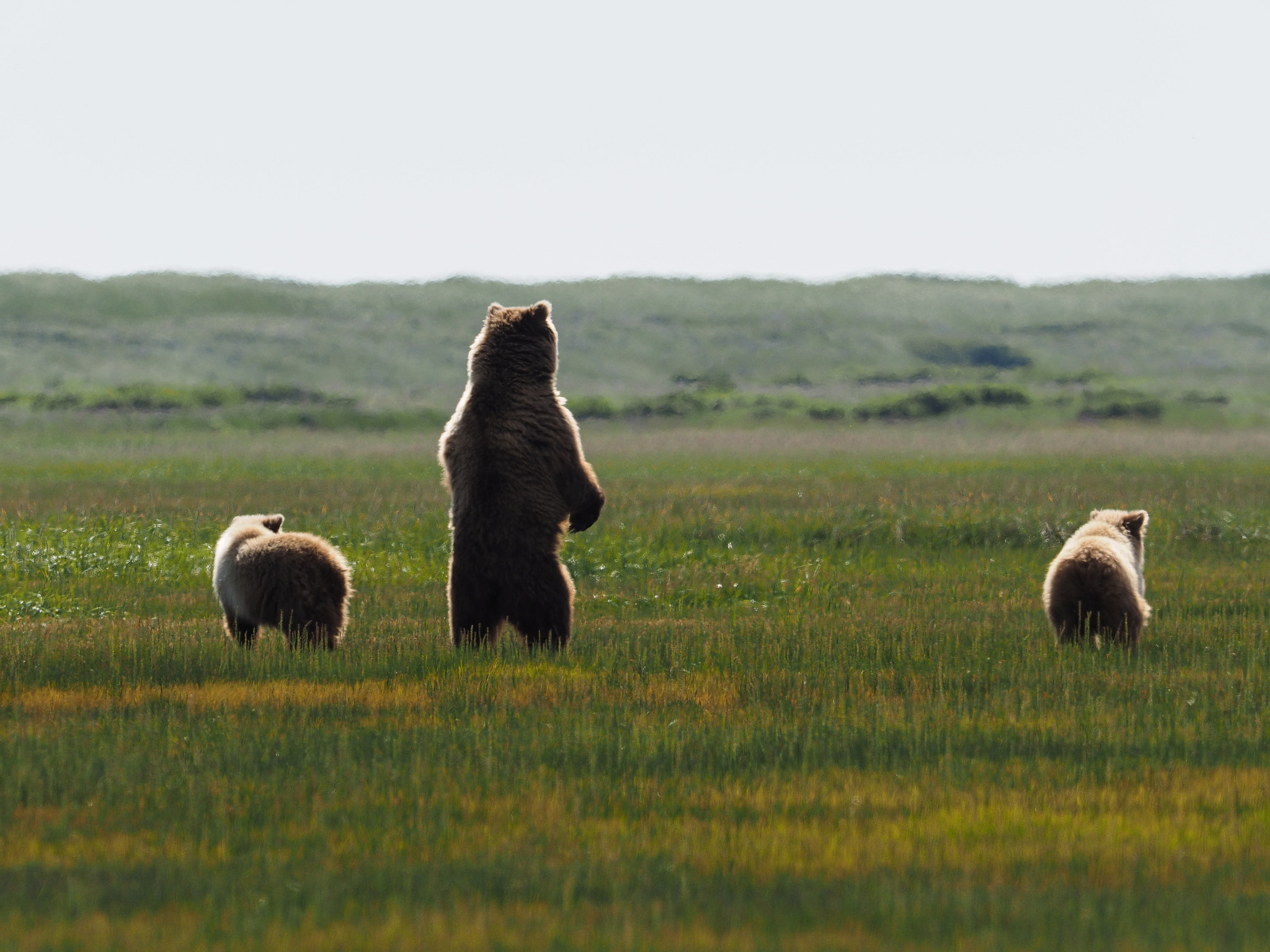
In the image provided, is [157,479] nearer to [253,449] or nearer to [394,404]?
[253,449]

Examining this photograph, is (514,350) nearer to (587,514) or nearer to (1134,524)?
(587,514)

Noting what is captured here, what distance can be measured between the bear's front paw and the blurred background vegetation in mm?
59864

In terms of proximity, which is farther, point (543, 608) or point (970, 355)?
point (970, 355)

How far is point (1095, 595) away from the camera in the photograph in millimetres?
11641

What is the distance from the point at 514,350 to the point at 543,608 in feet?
6.55

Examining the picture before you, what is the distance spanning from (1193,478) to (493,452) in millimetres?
26153

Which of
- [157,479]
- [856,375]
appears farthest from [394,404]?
[157,479]

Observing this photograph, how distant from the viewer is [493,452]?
11.2 metres

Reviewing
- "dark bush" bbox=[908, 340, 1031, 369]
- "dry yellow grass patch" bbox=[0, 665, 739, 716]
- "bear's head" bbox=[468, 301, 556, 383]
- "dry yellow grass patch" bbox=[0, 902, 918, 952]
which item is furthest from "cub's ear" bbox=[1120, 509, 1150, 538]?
"dark bush" bbox=[908, 340, 1031, 369]

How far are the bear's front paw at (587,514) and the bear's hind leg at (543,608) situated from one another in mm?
383

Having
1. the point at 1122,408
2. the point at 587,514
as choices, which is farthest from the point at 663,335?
the point at 587,514

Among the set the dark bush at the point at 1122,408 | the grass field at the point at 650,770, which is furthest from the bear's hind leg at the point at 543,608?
the dark bush at the point at 1122,408

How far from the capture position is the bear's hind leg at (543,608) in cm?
1113

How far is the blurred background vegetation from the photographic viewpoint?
7650cm
